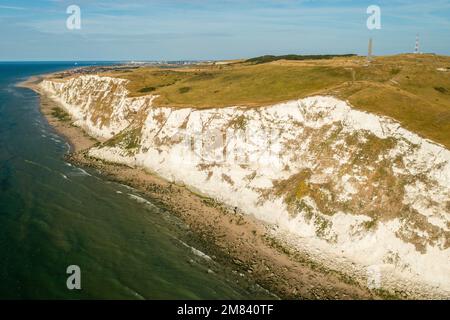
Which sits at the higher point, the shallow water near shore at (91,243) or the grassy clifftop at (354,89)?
the grassy clifftop at (354,89)

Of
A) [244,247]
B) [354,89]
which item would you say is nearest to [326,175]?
[244,247]

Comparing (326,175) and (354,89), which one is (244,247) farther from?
(354,89)

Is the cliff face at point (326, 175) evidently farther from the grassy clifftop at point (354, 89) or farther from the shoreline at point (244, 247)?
the grassy clifftop at point (354, 89)

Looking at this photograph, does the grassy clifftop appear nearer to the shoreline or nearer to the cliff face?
the cliff face

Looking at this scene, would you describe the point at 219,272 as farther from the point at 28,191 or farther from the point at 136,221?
the point at 28,191

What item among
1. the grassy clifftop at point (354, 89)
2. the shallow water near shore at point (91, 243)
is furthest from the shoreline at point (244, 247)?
the grassy clifftop at point (354, 89)
